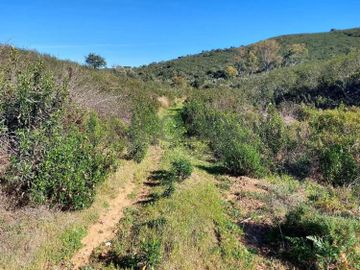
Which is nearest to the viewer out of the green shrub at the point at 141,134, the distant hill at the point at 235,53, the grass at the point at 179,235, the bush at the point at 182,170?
the grass at the point at 179,235

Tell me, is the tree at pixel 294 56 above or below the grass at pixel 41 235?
above

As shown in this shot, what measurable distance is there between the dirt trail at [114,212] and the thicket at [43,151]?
0.64 meters

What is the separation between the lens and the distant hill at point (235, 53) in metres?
81.1

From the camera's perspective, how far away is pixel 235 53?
100625mm

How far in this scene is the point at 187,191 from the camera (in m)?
10.2

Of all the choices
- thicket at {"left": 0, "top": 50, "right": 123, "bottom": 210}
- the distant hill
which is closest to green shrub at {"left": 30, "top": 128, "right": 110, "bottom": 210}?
thicket at {"left": 0, "top": 50, "right": 123, "bottom": 210}

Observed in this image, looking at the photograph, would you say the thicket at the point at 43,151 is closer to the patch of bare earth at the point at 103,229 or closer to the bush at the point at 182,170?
the patch of bare earth at the point at 103,229

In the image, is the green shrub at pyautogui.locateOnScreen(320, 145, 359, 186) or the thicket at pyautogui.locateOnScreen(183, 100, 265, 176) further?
the thicket at pyautogui.locateOnScreen(183, 100, 265, 176)

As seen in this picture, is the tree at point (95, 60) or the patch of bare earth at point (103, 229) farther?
the tree at point (95, 60)

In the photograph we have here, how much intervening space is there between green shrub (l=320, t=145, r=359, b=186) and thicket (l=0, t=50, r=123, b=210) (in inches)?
279

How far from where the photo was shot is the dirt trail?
23.8ft

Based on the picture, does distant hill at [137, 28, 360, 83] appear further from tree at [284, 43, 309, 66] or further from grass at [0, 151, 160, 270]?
grass at [0, 151, 160, 270]

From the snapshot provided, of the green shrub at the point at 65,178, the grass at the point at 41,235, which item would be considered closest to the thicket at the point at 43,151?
the green shrub at the point at 65,178

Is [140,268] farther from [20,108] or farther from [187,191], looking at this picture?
[20,108]
